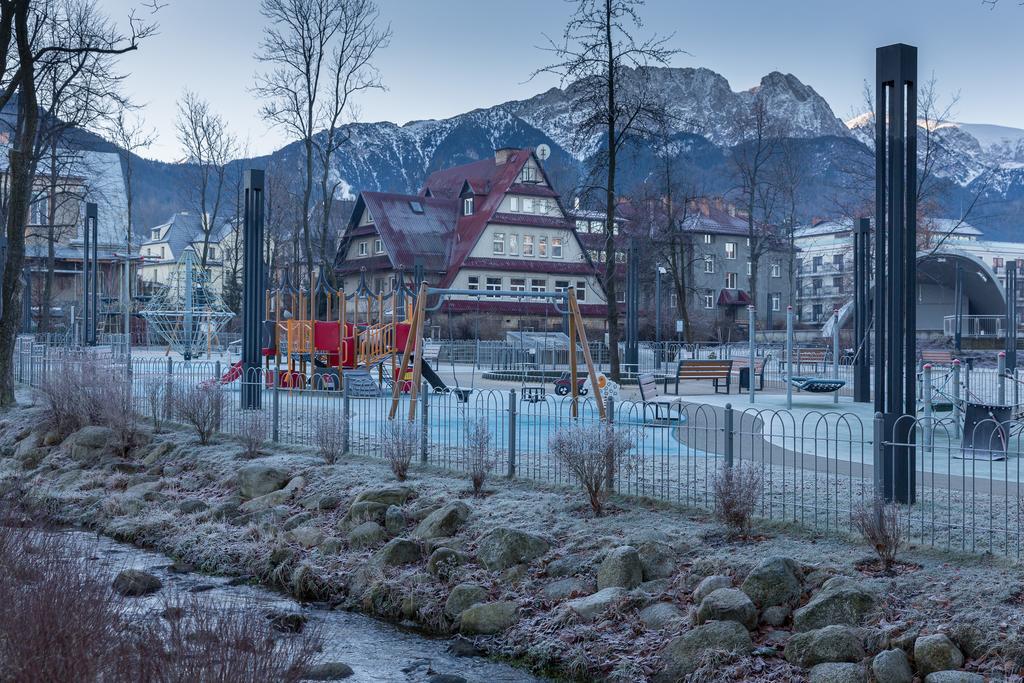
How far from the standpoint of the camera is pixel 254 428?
1510 centimetres

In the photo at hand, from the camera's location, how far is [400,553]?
1055cm

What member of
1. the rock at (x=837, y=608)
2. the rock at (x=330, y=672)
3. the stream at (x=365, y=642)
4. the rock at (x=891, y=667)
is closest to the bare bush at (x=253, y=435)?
the stream at (x=365, y=642)

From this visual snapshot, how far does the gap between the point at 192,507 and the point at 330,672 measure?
231 inches

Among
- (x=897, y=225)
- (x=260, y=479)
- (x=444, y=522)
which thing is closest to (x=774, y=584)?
(x=444, y=522)

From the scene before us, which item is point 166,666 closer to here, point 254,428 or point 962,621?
point 962,621

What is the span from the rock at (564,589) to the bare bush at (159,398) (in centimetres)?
1005

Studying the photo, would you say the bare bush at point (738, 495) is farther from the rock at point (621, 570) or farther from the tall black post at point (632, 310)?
the tall black post at point (632, 310)

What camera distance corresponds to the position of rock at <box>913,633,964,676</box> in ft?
22.6

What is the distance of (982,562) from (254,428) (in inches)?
390

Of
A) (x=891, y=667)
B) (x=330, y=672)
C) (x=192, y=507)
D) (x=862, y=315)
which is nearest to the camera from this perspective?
(x=891, y=667)

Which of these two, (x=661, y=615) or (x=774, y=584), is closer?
(x=774, y=584)

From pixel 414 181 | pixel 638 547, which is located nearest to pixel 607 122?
pixel 638 547

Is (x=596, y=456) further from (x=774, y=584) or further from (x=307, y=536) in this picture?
(x=307, y=536)

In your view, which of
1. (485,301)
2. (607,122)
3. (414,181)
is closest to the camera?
(607,122)
